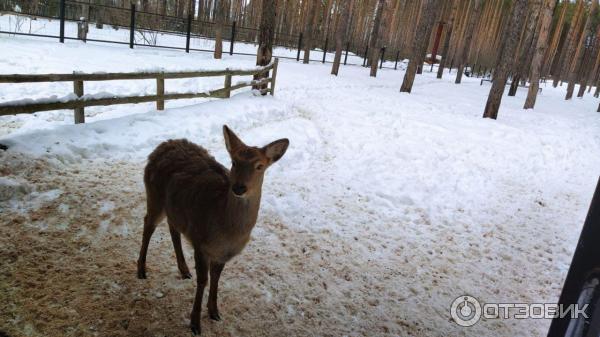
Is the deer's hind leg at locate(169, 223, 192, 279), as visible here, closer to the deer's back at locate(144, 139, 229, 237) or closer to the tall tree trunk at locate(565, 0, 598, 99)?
the deer's back at locate(144, 139, 229, 237)

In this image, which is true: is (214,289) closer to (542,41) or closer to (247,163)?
(247,163)

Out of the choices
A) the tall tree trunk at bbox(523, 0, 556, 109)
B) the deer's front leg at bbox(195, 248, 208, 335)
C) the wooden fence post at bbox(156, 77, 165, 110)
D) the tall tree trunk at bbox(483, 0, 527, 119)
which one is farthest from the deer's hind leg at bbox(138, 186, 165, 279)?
the tall tree trunk at bbox(523, 0, 556, 109)

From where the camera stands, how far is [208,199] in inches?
124

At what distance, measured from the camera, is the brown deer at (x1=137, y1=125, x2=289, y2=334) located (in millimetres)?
2859

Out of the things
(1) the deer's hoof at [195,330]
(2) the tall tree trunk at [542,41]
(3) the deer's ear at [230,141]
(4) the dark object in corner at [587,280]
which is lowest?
(1) the deer's hoof at [195,330]

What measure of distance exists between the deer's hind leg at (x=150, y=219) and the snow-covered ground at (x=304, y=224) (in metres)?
0.12

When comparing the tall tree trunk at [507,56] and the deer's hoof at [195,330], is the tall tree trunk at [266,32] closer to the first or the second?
the tall tree trunk at [507,56]

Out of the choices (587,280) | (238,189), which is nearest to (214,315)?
(238,189)

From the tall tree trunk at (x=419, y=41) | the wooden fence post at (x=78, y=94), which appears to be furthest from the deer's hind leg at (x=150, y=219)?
the tall tree trunk at (x=419, y=41)

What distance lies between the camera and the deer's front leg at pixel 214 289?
10.3ft

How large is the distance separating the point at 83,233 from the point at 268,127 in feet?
16.9

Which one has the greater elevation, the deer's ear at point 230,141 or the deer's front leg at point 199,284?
the deer's ear at point 230,141

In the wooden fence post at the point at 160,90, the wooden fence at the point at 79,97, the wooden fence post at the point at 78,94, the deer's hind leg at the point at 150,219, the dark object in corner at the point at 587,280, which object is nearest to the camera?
the dark object in corner at the point at 587,280

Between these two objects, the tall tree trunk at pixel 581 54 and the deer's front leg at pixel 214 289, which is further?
the tall tree trunk at pixel 581 54
